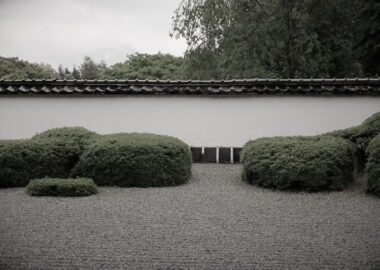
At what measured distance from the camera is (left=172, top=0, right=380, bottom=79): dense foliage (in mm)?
17047

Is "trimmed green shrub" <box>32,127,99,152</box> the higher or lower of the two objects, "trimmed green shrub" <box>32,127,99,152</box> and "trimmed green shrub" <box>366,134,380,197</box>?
the higher

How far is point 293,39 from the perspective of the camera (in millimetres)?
17484

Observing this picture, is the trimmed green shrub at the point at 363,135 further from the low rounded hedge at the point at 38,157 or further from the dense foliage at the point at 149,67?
the dense foliage at the point at 149,67

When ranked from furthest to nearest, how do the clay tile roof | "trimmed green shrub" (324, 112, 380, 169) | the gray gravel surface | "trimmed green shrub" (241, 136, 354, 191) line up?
1. the clay tile roof
2. "trimmed green shrub" (324, 112, 380, 169)
3. "trimmed green shrub" (241, 136, 354, 191)
4. the gray gravel surface

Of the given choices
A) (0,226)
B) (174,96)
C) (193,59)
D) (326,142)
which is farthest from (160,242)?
(193,59)

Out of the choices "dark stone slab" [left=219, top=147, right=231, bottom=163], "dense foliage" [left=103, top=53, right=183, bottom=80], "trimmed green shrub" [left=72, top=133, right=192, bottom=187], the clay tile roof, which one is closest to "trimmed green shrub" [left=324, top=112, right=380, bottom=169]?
the clay tile roof

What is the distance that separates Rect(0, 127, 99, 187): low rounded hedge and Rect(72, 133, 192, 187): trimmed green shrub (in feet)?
1.30

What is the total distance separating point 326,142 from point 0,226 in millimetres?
6336

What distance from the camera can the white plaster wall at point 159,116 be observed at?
36.3 feet

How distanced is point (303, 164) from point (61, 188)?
4811 mm

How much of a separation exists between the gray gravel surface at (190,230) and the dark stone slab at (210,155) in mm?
3256

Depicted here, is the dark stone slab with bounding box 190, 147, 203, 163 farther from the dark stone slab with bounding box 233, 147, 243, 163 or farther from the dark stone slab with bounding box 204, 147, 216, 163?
the dark stone slab with bounding box 233, 147, 243, 163

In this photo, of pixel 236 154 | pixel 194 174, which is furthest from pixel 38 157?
pixel 236 154

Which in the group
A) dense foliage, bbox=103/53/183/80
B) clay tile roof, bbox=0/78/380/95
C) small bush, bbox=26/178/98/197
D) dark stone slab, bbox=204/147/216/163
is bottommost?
dark stone slab, bbox=204/147/216/163
